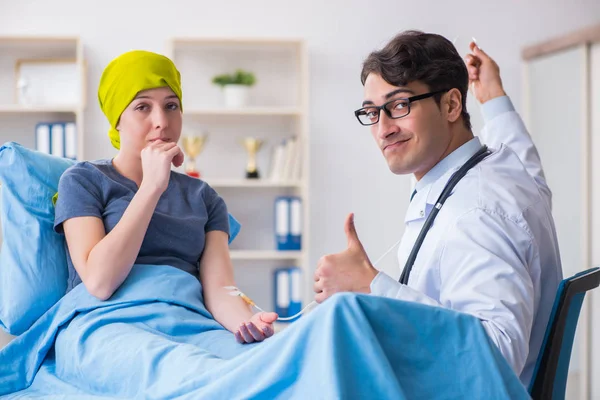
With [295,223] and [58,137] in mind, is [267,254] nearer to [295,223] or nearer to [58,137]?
[295,223]

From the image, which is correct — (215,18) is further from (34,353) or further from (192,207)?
(34,353)

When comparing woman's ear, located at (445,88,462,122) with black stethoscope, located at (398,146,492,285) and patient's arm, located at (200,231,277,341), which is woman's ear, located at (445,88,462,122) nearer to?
black stethoscope, located at (398,146,492,285)

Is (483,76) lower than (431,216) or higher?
higher

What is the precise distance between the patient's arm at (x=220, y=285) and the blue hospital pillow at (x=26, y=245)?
0.33 meters

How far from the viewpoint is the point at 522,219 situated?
136cm

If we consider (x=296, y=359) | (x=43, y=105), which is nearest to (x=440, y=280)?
(x=296, y=359)

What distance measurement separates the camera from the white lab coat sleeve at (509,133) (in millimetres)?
1927

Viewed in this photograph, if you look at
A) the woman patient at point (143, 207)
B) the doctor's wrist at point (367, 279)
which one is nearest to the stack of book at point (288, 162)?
the woman patient at point (143, 207)

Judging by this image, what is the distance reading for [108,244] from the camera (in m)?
1.54

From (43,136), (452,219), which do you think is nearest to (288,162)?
(43,136)

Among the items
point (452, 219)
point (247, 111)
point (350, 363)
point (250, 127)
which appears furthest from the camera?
point (250, 127)

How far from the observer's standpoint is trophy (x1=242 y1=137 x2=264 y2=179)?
4.23 m

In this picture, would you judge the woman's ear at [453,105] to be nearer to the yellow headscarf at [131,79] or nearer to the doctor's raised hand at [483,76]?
the doctor's raised hand at [483,76]

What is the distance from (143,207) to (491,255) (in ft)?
2.48
